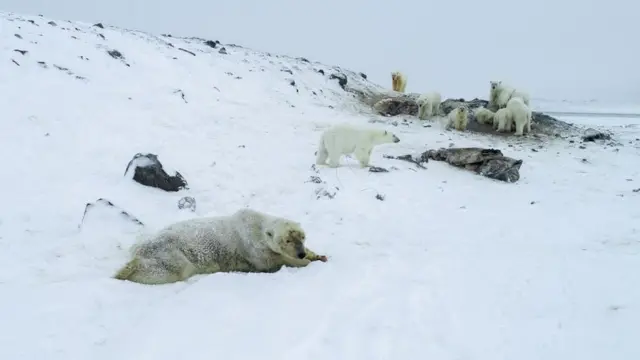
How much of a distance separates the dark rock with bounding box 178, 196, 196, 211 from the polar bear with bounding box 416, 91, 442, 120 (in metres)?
13.4

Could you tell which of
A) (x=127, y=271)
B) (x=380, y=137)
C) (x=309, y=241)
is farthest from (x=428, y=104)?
(x=127, y=271)

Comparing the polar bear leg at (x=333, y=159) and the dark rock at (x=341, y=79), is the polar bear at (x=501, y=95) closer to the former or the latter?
the dark rock at (x=341, y=79)

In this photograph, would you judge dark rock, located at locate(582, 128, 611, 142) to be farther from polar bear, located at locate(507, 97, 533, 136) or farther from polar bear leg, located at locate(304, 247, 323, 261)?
polar bear leg, located at locate(304, 247, 323, 261)

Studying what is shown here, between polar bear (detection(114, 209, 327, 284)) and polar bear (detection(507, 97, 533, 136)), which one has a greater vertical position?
polar bear (detection(507, 97, 533, 136))

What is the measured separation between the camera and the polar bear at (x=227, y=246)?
5312 mm

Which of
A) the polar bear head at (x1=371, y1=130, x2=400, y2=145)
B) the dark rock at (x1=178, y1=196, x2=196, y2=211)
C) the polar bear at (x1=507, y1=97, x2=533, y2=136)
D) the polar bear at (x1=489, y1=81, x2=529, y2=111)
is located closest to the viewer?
the dark rock at (x1=178, y1=196, x2=196, y2=211)

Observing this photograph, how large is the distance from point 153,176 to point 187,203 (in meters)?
1.03

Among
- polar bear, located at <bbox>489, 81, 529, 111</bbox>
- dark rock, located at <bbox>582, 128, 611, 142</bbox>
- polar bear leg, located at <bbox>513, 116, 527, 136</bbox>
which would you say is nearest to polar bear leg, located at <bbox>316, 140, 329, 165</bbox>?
polar bear leg, located at <bbox>513, 116, 527, 136</bbox>

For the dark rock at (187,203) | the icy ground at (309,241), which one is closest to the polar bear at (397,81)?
the icy ground at (309,241)

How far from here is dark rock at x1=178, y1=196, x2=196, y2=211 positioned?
7419 mm

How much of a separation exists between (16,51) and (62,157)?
6.72 metres

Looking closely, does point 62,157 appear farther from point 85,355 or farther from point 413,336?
point 413,336

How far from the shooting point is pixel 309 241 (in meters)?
6.59

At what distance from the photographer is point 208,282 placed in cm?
510
